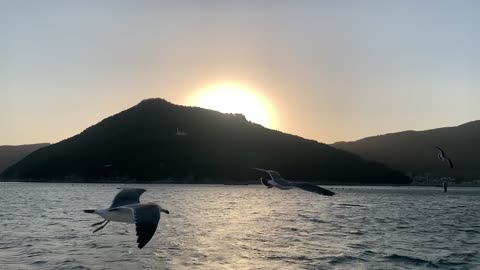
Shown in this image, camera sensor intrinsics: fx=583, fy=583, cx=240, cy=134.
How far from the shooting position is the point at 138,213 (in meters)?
15.4

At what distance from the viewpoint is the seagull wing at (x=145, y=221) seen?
44.7 feet

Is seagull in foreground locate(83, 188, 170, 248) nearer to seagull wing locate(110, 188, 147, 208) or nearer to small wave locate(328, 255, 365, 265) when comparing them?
seagull wing locate(110, 188, 147, 208)

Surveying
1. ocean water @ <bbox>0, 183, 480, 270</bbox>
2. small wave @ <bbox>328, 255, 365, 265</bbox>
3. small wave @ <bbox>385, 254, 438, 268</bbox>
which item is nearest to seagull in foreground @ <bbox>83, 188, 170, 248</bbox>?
ocean water @ <bbox>0, 183, 480, 270</bbox>

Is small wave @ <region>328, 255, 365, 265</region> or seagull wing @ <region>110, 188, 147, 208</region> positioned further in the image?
small wave @ <region>328, 255, 365, 265</region>

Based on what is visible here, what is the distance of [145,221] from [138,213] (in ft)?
2.56

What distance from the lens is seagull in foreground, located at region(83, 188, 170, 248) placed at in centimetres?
1395

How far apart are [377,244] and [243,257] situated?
1094cm

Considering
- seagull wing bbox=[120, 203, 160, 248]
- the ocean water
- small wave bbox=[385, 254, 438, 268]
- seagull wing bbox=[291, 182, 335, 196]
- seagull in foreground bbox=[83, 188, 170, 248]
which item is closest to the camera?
seagull wing bbox=[120, 203, 160, 248]

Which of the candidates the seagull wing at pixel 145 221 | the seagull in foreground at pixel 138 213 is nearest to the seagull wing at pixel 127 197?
the seagull in foreground at pixel 138 213

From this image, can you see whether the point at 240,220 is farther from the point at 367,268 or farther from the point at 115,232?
the point at 367,268

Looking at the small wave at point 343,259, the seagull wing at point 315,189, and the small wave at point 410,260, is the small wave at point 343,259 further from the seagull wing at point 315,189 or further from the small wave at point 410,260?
the seagull wing at point 315,189

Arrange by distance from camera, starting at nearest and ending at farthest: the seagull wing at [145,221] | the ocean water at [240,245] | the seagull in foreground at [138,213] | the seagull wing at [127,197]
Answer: the seagull wing at [145,221]
the seagull in foreground at [138,213]
the seagull wing at [127,197]
the ocean water at [240,245]

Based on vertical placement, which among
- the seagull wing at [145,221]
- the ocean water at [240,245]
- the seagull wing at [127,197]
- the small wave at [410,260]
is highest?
the seagull wing at [127,197]

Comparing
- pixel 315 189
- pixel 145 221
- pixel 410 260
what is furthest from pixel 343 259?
pixel 145 221
